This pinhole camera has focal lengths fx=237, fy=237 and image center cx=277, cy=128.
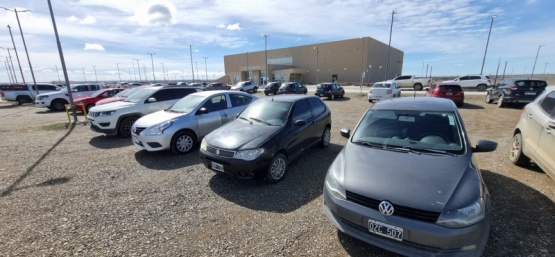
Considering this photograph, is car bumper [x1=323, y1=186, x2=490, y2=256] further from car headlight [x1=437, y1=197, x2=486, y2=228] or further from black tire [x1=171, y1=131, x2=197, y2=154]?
black tire [x1=171, y1=131, x2=197, y2=154]

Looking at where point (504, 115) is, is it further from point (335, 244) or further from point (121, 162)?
point (121, 162)

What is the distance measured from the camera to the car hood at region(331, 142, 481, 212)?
7.11 ft

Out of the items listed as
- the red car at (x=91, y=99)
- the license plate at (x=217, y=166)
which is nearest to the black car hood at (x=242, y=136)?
the license plate at (x=217, y=166)

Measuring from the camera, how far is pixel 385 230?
7.16 feet

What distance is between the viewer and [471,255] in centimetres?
204

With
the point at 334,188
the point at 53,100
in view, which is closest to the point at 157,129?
the point at 334,188

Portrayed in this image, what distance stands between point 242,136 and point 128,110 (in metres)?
5.29

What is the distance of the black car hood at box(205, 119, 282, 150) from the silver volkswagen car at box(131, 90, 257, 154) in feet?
5.25

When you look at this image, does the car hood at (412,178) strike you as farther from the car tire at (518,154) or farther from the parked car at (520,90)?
the parked car at (520,90)

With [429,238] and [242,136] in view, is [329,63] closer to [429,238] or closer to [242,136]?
[242,136]

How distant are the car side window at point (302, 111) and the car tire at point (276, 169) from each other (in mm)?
936

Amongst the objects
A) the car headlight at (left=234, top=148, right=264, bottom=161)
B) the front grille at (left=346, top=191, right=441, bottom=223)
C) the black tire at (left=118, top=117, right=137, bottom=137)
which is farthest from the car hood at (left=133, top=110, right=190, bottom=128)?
the front grille at (left=346, top=191, right=441, bottom=223)

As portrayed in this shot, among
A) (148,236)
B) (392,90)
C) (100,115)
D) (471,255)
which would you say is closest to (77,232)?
(148,236)

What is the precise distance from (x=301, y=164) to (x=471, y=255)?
10.9ft
